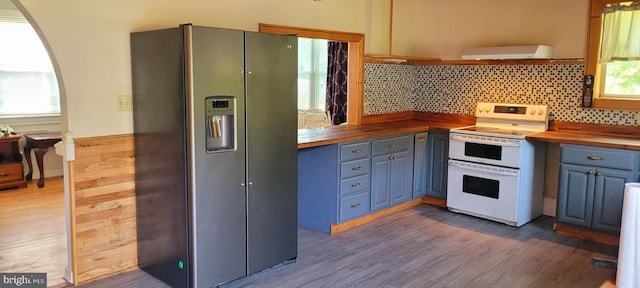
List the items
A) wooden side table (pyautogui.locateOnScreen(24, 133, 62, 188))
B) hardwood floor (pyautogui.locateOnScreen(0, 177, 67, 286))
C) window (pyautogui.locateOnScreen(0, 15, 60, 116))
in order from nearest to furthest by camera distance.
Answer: hardwood floor (pyautogui.locateOnScreen(0, 177, 67, 286)), wooden side table (pyautogui.locateOnScreen(24, 133, 62, 188)), window (pyautogui.locateOnScreen(0, 15, 60, 116))

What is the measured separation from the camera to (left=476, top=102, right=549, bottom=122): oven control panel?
484 cm

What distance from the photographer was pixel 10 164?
5824 millimetres

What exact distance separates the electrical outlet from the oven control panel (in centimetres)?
350

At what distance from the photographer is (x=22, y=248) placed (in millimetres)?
3928

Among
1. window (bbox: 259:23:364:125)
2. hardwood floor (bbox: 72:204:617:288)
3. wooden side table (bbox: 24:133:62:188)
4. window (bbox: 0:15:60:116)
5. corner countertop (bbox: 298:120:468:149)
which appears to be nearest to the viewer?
hardwood floor (bbox: 72:204:617:288)

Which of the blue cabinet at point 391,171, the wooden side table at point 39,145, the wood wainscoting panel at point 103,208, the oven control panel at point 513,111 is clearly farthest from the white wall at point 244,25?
the wooden side table at point 39,145

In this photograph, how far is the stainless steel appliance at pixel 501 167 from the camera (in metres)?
4.48

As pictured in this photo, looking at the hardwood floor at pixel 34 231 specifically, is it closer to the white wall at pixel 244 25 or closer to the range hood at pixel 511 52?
Answer: the white wall at pixel 244 25

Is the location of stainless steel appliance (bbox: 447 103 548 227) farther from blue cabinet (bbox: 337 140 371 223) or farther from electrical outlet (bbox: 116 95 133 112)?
electrical outlet (bbox: 116 95 133 112)

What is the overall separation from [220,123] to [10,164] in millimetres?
4040

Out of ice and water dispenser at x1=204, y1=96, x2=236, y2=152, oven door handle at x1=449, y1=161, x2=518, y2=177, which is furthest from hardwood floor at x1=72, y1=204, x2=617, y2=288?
ice and water dispenser at x1=204, y1=96, x2=236, y2=152

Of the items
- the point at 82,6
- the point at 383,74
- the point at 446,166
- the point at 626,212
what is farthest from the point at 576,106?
the point at 82,6

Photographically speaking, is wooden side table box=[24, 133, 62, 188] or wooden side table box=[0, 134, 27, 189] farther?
wooden side table box=[24, 133, 62, 188]

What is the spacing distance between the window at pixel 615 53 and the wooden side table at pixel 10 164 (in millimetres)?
6163
